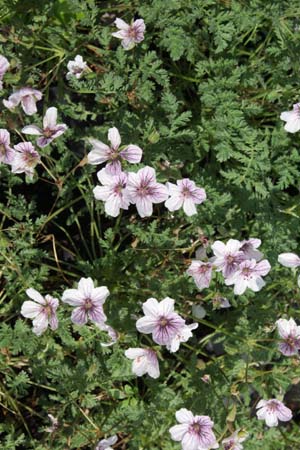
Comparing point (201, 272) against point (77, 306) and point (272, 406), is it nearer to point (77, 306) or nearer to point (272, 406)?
point (77, 306)

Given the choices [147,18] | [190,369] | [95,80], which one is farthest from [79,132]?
[190,369]

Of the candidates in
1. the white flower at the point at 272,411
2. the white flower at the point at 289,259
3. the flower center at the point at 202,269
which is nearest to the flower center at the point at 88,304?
the flower center at the point at 202,269

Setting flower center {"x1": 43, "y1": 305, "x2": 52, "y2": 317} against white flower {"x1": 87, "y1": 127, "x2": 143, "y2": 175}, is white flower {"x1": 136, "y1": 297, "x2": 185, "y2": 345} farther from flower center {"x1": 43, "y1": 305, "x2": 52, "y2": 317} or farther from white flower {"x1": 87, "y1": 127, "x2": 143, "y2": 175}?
white flower {"x1": 87, "y1": 127, "x2": 143, "y2": 175}

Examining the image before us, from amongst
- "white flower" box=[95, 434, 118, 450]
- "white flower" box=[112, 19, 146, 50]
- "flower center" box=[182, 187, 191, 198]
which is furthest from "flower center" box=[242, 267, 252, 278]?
"white flower" box=[112, 19, 146, 50]

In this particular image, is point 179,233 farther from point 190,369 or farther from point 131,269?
point 190,369

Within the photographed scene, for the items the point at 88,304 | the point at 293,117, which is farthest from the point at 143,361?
the point at 293,117

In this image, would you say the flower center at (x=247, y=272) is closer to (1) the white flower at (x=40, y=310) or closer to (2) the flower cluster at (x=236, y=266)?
(2) the flower cluster at (x=236, y=266)
